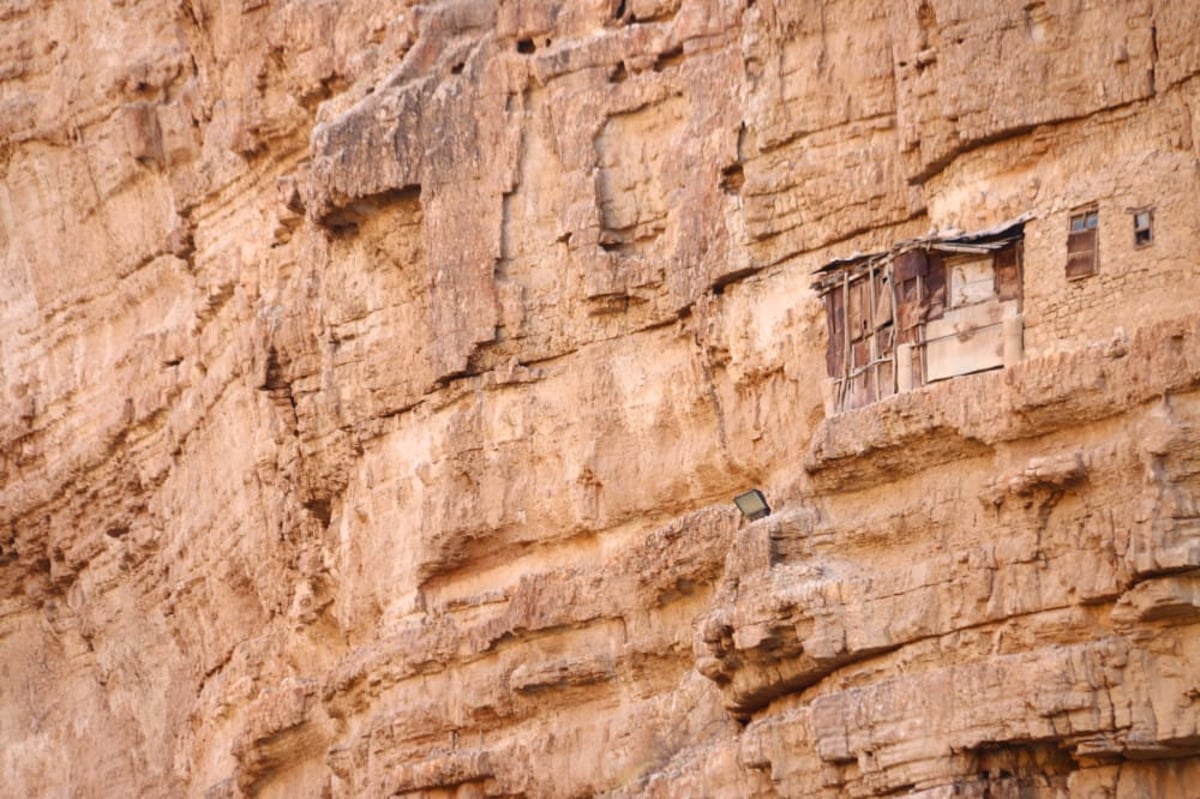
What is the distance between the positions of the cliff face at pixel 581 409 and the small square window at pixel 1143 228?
11cm

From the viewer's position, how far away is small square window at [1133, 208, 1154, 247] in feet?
97.1

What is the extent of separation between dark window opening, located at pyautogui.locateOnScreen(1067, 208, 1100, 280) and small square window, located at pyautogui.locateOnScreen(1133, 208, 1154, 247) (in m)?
0.39

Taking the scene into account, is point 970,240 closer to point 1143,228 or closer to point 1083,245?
point 1083,245

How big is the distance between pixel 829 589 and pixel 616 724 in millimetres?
5104

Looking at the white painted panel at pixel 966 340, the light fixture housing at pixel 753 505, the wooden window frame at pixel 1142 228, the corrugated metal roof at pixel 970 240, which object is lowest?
the light fixture housing at pixel 753 505

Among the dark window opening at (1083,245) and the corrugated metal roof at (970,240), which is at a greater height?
the corrugated metal roof at (970,240)

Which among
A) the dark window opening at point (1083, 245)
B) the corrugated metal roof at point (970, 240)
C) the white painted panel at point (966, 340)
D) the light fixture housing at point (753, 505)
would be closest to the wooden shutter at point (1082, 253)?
the dark window opening at point (1083, 245)

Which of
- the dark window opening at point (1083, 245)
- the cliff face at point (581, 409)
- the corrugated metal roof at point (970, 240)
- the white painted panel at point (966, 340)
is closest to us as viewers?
the cliff face at point (581, 409)

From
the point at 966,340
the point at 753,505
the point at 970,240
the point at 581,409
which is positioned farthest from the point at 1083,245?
the point at 581,409

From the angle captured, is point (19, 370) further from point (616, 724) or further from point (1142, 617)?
point (1142, 617)

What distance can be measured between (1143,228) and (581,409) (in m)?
8.95

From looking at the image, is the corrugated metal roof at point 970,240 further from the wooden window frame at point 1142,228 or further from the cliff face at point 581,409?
the wooden window frame at point 1142,228

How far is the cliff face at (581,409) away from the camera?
29.5m

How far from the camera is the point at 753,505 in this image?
107 ft
